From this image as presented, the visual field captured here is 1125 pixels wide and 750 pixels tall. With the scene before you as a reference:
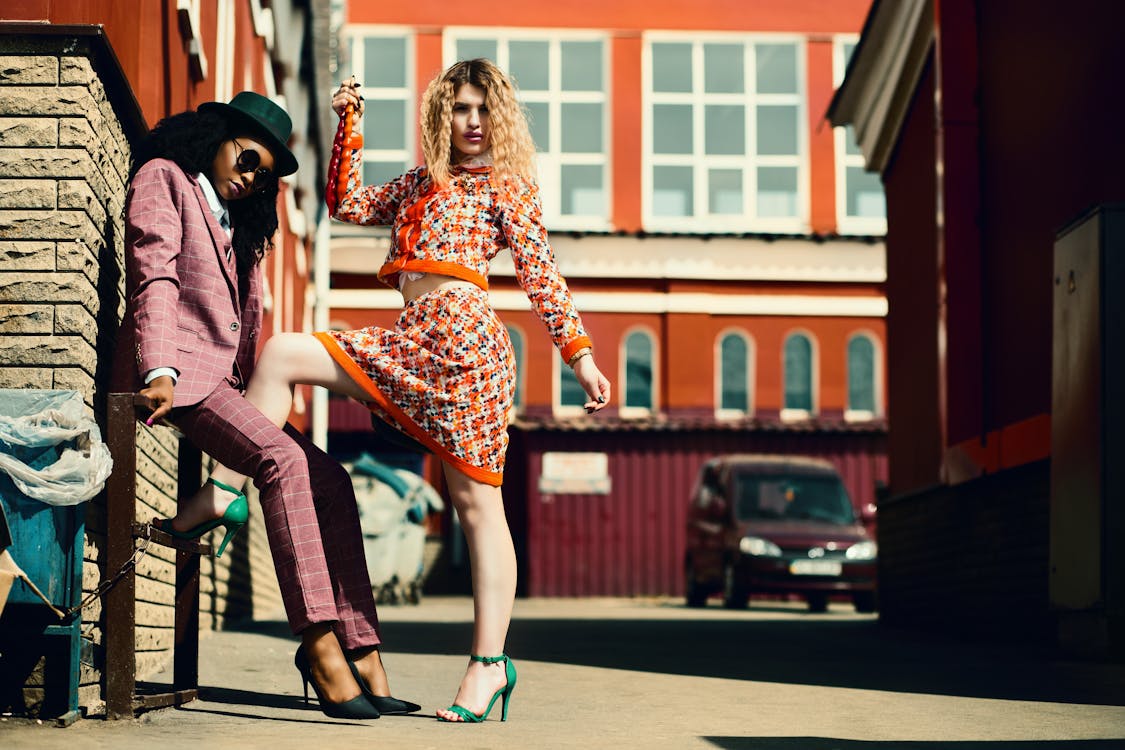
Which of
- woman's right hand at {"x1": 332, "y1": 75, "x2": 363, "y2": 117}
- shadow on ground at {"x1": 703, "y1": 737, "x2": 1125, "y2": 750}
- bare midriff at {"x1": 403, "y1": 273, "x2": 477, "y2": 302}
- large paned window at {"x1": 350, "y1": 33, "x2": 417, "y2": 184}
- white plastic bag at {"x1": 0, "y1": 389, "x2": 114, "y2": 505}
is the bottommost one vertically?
shadow on ground at {"x1": 703, "y1": 737, "x2": 1125, "y2": 750}

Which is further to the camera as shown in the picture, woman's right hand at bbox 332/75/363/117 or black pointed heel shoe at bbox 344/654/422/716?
woman's right hand at bbox 332/75/363/117

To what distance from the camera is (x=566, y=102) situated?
34000 mm

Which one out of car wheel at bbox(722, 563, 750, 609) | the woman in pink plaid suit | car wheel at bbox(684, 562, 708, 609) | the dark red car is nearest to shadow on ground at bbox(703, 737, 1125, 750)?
the woman in pink plaid suit

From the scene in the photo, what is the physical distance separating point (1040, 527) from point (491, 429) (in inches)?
228

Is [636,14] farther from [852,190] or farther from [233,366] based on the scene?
[233,366]

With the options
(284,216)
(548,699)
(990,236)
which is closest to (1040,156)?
(990,236)

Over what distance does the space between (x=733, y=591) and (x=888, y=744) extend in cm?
1850

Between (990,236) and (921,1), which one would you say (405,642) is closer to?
(990,236)

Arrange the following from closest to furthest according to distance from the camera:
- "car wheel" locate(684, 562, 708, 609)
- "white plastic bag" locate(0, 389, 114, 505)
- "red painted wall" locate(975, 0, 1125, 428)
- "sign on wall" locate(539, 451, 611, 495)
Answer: "white plastic bag" locate(0, 389, 114, 505) → "red painted wall" locate(975, 0, 1125, 428) → "car wheel" locate(684, 562, 708, 609) → "sign on wall" locate(539, 451, 611, 495)

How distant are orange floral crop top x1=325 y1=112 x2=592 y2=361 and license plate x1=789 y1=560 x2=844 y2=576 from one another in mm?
17710

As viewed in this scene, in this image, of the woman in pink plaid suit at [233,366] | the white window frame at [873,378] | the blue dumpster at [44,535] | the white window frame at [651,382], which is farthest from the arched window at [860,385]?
the blue dumpster at [44,535]

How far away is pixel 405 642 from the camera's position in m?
11.5

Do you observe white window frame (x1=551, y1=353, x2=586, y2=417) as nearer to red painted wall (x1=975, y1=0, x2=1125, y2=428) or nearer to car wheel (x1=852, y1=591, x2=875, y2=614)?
car wheel (x1=852, y1=591, x2=875, y2=614)

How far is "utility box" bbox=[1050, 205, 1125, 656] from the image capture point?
28.1 ft
